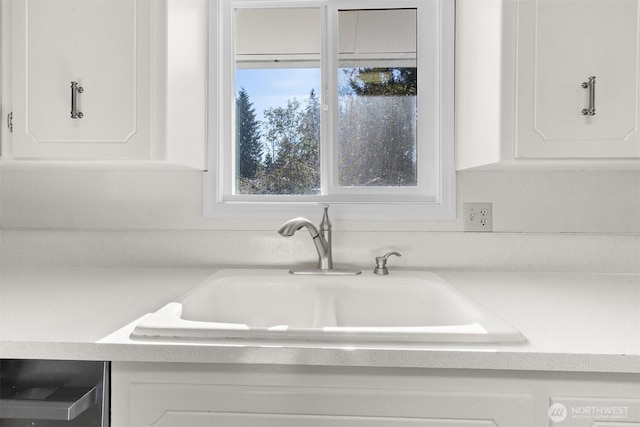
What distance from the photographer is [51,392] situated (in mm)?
707

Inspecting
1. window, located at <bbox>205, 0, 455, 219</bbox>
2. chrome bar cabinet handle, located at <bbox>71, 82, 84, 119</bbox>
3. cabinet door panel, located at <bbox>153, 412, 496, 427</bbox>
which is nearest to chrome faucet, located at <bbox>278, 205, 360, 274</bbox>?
window, located at <bbox>205, 0, 455, 219</bbox>

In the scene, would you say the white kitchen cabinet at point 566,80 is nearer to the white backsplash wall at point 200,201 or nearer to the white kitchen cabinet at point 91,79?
the white backsplash wall at point 200,201

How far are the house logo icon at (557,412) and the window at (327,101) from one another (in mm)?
914

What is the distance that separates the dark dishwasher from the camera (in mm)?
700

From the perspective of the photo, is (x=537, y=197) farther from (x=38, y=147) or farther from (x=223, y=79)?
(x=38, y=147)

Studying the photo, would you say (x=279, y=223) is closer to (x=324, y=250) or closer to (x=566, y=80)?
(x=324, y=250)

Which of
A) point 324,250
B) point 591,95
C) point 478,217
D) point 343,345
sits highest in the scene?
point 591,95

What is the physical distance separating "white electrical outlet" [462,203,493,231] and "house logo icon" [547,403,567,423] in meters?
0.81

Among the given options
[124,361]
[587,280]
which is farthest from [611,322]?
[124,361]

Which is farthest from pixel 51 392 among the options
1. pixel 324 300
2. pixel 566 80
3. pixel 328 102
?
pixel 566 80

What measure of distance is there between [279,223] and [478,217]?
74cm

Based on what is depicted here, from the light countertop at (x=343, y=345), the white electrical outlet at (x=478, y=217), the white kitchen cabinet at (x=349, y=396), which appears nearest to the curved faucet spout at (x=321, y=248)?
the light countertop at (x=343, y=345)

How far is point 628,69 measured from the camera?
1041 millimetres

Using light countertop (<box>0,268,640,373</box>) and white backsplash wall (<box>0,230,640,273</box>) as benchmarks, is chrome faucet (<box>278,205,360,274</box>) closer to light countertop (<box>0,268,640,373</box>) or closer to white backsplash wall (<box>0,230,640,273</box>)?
white backsplash wall (<box>0,230,640,273</box>)
